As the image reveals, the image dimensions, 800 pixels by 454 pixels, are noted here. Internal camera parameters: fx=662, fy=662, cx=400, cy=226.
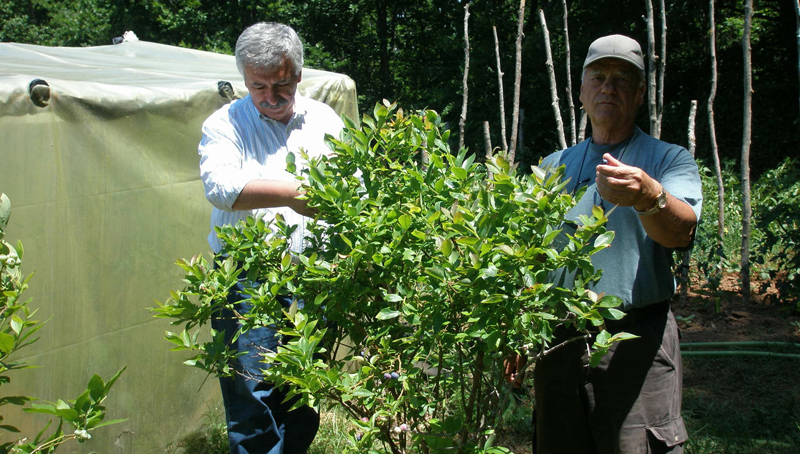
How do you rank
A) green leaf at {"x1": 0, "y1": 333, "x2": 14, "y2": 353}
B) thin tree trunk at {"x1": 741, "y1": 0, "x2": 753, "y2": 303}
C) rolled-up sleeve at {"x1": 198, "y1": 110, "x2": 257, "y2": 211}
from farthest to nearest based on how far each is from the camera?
1. thin tree trunk at {"x1": 741, "y1": 0, "x2": 753, "y2": 303}
2. rolled-up sleeve at {"x1": 198, "y1": 110, "x2": 257, "y2": 211}
3. green leaf at {"x1": 0, "y1": 333, "x2": 14, "y2": 353}

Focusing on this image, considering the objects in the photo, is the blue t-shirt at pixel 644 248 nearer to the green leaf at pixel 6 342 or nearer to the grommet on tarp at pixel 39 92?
the green leaf at pixel 6 342

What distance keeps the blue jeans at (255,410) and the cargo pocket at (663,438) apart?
1.23 metres

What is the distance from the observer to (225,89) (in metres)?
3.84

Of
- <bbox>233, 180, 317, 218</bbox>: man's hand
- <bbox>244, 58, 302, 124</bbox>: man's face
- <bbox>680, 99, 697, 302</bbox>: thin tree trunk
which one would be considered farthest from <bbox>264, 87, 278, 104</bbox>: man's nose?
<bbox>680, 99, 697, 302</bbox>: thin tree trunk

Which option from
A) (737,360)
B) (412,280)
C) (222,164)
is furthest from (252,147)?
(737,360)

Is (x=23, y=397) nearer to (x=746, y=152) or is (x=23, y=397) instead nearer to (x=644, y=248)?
(x=644, y=248)

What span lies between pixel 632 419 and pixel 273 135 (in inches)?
61.2

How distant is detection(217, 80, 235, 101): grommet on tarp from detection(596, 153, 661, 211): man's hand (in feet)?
9.09

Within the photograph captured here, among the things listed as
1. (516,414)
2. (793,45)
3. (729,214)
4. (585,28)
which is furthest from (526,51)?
(516,414)

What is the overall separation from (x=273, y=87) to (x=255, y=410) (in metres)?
1.16

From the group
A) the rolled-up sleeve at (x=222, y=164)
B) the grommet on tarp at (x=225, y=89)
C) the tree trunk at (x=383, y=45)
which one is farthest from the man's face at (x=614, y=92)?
the tree trunk at (x=383, y=45)

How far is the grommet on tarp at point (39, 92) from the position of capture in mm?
2979

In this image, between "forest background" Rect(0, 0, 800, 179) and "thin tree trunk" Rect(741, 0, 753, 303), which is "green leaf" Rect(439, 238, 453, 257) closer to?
"thin tree trunk" Rect(741, 0, 753, 303)

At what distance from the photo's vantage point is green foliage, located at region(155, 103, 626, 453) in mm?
1434
